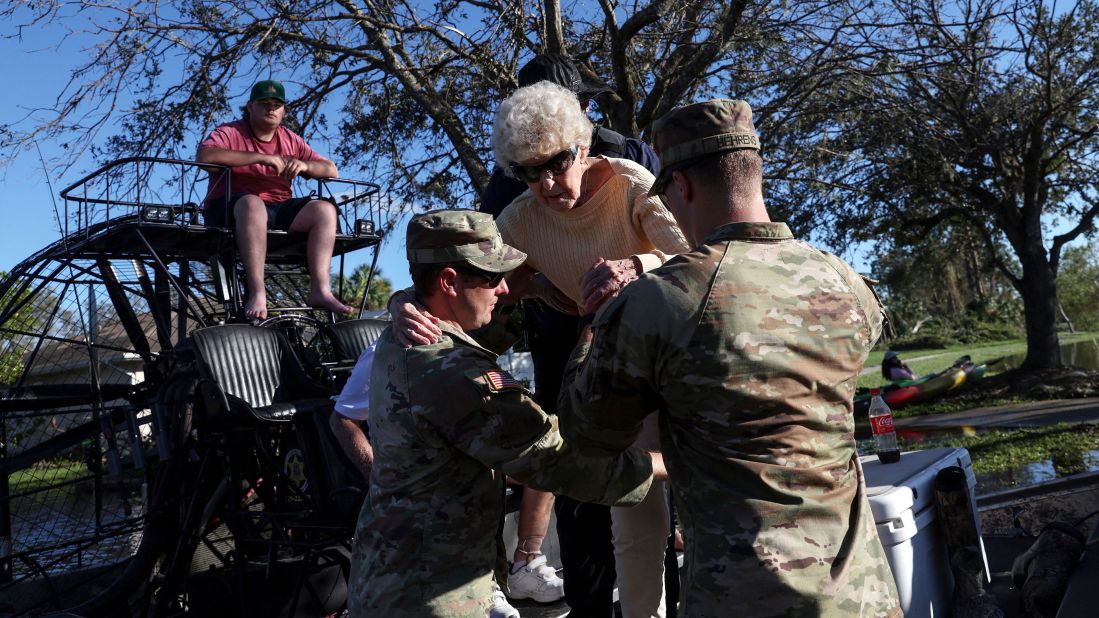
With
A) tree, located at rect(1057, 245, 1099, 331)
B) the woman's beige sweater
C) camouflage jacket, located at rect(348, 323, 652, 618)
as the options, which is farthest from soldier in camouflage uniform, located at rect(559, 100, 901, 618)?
tree, located at rect(1057, 245, 1099, 331)

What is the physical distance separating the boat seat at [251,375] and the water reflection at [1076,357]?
21354 millimetres

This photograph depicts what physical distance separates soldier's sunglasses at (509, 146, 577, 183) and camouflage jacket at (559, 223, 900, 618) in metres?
0.99

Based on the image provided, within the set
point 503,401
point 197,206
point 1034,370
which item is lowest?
point 1034,370

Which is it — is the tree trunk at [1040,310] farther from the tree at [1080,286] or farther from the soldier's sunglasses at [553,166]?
the tree at [1080,286]

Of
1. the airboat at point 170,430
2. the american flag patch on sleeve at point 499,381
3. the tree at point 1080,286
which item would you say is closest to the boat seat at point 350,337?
the airboat at point 170,430

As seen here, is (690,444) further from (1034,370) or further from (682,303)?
(1034,370)

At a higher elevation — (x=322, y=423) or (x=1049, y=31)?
(x=1049, y=31)

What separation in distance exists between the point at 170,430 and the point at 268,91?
239 centimetres

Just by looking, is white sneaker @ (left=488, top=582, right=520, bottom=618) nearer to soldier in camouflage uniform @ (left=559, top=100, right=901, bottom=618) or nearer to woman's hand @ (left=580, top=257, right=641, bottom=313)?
soldier in camouflage uniform @ (left=559, top=100, right=901, bottom=618)

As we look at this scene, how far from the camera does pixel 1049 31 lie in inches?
556

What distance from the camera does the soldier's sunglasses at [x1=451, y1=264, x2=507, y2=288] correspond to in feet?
8.13

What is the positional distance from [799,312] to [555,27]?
29.2ft

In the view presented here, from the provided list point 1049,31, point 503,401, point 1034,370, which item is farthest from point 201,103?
point 1034,370

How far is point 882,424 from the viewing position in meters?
4.64
